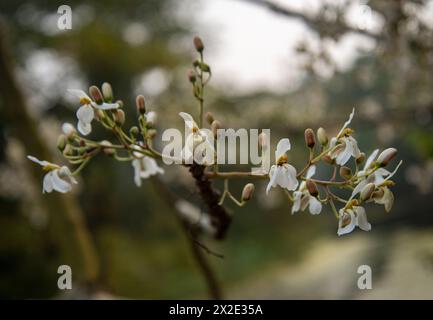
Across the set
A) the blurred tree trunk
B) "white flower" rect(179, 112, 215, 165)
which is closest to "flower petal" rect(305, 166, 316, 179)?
"white flower" rect(179, 112, 215, 165)

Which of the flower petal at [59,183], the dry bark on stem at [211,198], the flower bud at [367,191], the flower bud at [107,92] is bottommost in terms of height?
the flower bud at [367,191]

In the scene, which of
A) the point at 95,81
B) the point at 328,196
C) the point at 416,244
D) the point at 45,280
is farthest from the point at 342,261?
the point at 95,81

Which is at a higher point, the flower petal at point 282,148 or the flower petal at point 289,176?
the flower petal at point 282,148

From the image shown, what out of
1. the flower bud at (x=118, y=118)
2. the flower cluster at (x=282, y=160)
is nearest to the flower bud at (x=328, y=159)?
the flower cluster at (x=282, y=160)

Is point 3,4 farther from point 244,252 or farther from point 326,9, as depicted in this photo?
point 326,9

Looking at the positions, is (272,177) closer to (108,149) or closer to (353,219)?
(353,219)

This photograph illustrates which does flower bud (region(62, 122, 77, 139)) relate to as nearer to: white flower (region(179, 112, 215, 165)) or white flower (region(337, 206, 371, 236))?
white flower (region(179, 112, 215, 165))

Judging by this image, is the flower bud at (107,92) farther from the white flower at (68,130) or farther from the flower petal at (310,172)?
the flower petal at (310,172)
